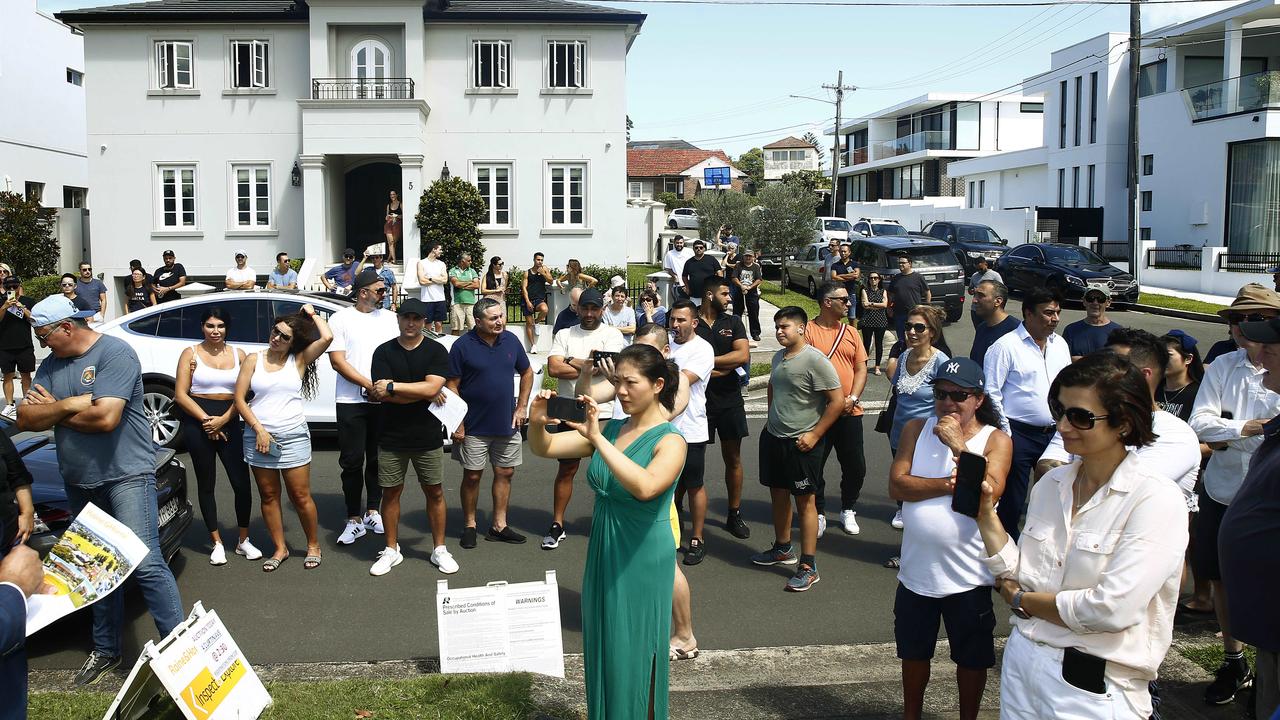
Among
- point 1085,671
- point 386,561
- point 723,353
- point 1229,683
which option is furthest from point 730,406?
point 1085,671

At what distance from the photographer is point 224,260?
1097 inches

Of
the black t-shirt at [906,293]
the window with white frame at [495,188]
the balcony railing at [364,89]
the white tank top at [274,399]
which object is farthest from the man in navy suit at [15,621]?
the window with white frame at [495,188]

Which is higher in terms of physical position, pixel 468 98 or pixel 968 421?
pixel 468 98

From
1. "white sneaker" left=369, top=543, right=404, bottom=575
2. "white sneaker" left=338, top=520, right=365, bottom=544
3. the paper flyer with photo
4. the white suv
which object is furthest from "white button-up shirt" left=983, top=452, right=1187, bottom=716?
the white suv

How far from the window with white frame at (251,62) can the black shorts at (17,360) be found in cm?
1539

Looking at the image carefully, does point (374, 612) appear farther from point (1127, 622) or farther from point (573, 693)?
point (1127, 622)

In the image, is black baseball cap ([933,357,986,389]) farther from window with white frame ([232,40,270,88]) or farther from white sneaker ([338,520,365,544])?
window with white frame ([232,40,270,88])

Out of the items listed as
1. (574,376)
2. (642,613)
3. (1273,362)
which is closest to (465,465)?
(574,376)

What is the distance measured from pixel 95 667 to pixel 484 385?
3386 mm

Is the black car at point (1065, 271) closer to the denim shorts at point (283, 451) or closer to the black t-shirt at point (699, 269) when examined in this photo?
the black t-shirt at point (699, 269)

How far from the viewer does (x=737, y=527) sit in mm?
8719

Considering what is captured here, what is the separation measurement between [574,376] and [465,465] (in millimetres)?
1142

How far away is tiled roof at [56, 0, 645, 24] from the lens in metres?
27.0

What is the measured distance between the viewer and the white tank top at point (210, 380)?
8.00 metres
